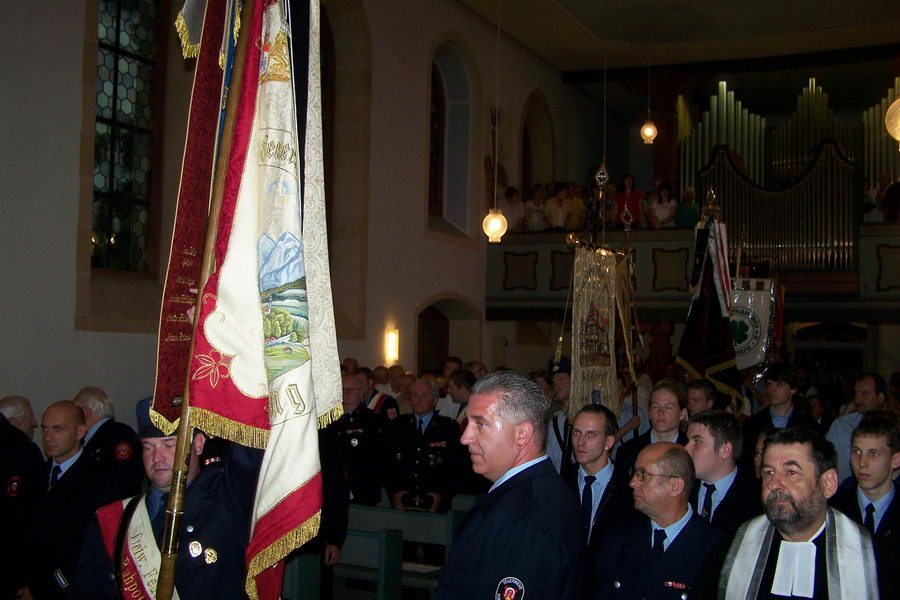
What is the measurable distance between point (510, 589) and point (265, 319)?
45.2 inches

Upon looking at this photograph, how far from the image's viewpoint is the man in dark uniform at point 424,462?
290 inches

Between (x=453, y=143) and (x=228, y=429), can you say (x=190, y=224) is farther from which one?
(x=453, y=143)

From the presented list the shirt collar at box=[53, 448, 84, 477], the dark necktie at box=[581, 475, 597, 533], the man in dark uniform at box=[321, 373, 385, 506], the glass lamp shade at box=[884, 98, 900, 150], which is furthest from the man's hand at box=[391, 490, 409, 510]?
the glass lamp shade at box=[884, 98, 900, 150]

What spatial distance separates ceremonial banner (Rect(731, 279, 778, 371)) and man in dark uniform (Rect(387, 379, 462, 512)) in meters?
3.84

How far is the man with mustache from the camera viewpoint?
2.95m

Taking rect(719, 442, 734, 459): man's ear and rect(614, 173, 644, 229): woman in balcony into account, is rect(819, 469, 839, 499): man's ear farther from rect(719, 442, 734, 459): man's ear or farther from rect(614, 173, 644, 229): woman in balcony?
rect(614, 173, 644, 229): woman in balcony

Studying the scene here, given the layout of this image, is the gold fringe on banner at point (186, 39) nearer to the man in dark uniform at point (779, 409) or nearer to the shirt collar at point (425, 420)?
the shirt collar at point (425, 420)

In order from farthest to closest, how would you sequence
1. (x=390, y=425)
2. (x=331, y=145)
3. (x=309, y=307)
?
(x=331, y=145) < (x=390, y=425) < (x=309, y=307)

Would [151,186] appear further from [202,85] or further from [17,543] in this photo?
[202,85]

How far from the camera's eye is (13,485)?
491cm

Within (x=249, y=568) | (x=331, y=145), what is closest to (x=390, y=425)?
(x=249, y=568)

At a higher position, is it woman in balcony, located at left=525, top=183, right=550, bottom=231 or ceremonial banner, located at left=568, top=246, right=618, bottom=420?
woman in balcony, located at left=525, top=183, right=550, bottom=231

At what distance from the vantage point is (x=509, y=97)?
56.5 feet

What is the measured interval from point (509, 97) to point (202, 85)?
1425cm
